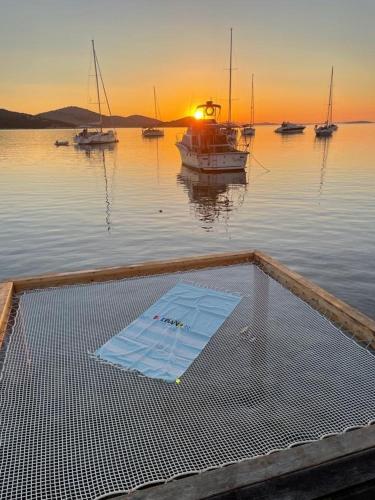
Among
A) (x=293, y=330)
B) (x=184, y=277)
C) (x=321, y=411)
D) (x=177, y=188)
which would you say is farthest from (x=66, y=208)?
(x=321, y=411)

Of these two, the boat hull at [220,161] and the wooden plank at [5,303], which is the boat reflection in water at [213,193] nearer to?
the boat hull at [220,161]

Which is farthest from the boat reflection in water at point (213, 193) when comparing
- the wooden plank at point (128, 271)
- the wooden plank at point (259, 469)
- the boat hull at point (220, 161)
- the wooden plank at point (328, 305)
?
the wooden plank at point (259, 469)

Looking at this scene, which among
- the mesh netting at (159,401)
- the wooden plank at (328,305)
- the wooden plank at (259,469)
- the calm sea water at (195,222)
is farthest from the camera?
the calm sea water at (195,222)

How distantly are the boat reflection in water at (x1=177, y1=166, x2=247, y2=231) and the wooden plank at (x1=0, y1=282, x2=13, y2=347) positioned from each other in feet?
30.2

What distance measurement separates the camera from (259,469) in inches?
95.7

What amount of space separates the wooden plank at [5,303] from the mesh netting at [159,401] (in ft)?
0.44

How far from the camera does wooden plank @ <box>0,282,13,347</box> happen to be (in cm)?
440

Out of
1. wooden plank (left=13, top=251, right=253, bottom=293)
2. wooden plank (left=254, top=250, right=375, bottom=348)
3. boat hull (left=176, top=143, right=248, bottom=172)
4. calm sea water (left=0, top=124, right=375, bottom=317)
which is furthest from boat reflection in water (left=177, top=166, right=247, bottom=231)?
wooden plank (left=254, top=250, right=375, bottom=348)

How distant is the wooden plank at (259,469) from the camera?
2283mm

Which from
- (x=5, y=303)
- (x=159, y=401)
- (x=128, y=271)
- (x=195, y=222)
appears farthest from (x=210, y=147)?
(x=159, y=401)

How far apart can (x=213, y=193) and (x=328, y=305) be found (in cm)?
1690

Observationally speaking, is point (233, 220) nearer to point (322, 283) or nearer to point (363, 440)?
point (322, 283)

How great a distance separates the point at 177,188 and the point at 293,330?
62.6 feet

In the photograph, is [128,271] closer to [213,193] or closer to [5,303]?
[5,303]
